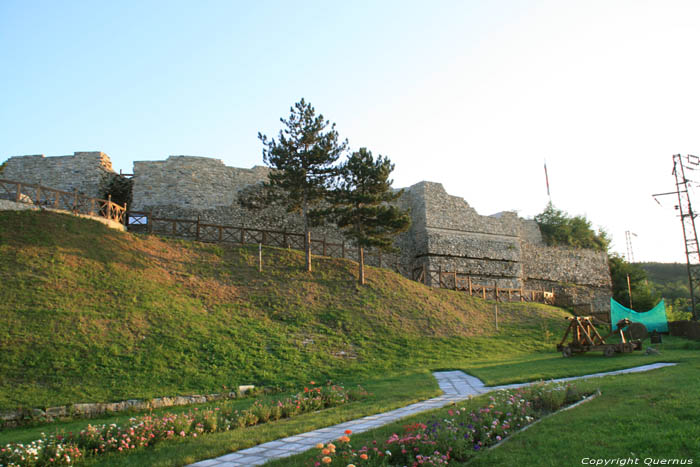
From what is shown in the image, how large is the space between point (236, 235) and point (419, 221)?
426 inches

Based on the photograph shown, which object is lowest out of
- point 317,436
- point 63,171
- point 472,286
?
point 317,436

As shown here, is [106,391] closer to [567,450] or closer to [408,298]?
[567,450]

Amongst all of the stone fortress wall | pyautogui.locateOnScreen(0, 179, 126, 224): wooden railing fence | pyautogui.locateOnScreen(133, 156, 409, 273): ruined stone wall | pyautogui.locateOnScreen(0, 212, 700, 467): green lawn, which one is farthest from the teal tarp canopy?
pyautogui.locateOnScreen(0, 179, 126, 224): wooden railing fence

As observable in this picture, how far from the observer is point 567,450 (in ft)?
16.0

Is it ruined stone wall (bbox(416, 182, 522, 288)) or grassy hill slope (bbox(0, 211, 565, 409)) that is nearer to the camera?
grassy hill slope (bbox(0, 211, 565, 409))

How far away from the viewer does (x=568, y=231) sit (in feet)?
129

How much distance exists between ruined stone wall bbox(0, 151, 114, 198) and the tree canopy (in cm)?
3036

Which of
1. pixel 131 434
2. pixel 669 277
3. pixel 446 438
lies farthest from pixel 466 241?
pixel 669 277

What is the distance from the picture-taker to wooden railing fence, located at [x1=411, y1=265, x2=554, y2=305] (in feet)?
89.4

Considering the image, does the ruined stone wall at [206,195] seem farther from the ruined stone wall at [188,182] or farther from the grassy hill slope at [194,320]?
the grassy hill slope at [194,320]

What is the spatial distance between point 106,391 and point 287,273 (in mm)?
10519

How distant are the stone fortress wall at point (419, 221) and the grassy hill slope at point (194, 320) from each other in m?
4.87

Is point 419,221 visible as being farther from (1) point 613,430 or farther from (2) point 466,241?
(1) point 613,430

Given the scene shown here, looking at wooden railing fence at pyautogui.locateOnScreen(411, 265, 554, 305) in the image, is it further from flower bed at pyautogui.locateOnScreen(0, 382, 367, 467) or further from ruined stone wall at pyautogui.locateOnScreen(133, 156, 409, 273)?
flower bed at pyautogui.locateOnScreen(0, 382, 367, 467)
